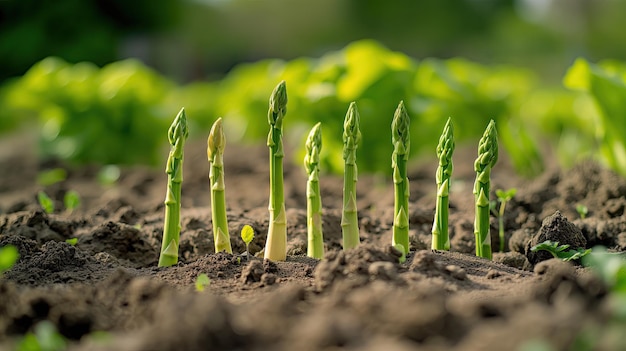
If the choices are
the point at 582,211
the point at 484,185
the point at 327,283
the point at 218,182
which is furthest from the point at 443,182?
the point at 582,211

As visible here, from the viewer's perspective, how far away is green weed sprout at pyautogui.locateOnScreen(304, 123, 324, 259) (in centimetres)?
293

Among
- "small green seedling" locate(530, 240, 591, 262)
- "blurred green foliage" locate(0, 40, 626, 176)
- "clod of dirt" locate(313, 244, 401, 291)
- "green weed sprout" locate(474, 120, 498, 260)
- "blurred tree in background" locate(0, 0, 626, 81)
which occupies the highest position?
"blurred tree in background" locate(0, 0, 626, 81)

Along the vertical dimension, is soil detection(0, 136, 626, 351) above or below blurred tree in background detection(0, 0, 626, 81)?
below

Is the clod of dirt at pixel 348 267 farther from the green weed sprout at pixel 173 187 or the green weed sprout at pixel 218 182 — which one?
the green weed sprout at pixel 173 187

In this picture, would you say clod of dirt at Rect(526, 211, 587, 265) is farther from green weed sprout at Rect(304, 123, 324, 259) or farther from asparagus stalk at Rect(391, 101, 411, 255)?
green weed sprout at Rect(304, 123, 324, 259)

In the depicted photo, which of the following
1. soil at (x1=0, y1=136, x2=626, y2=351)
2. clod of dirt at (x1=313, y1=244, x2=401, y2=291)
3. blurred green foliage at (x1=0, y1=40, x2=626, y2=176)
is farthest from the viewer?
blurred green foliage at (x1=0, y1=40, x2=626, y2=176)

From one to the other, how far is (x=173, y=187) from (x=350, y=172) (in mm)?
750

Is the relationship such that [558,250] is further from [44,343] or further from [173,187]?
[44,343]

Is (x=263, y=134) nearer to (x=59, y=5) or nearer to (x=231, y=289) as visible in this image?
(x=231, y=289)

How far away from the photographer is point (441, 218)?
3.09 m

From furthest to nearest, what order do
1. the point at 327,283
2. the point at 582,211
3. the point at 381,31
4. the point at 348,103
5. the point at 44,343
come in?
the point at 381,31, the point at 348,103, the point at 582,211, the point at 327,283, the point at 44,343

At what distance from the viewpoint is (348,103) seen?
546 centimetres

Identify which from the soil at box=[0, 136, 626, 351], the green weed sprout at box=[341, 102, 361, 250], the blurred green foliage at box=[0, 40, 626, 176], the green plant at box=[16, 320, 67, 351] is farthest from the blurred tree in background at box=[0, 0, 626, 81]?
the green plant at box=[16, 320, 67, 351]

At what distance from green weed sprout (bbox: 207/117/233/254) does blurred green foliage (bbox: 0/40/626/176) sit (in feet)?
8.06
